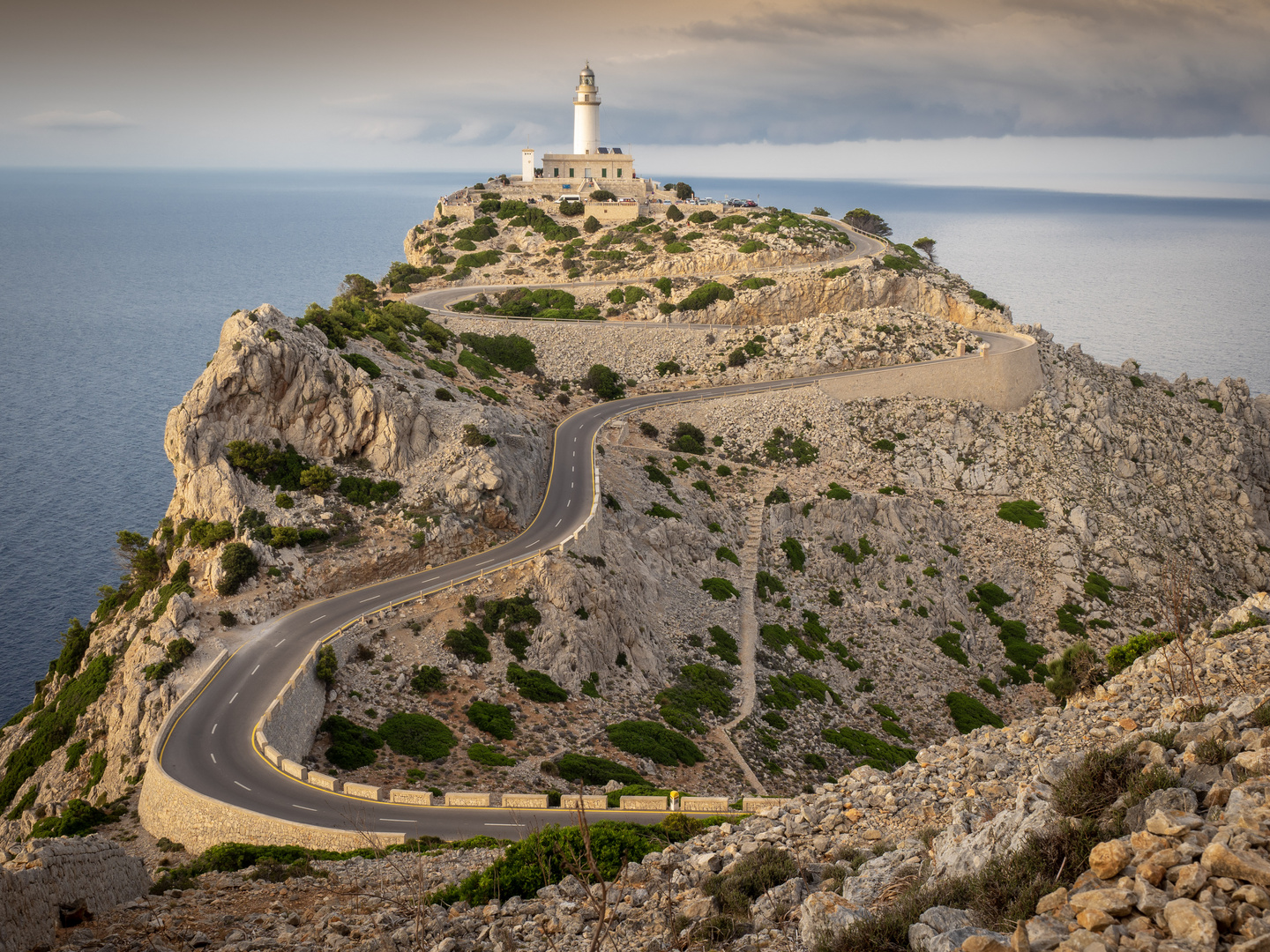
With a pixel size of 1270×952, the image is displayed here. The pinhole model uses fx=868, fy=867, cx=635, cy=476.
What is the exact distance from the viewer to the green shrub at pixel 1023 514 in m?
67.4

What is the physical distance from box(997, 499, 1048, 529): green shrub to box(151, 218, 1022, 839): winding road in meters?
34.0

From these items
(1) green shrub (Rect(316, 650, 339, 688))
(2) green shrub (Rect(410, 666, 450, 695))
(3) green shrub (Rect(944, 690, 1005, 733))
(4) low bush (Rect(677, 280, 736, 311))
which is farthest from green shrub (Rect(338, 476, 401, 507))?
(4) low bush (Rect(677, 280, 736, 311))

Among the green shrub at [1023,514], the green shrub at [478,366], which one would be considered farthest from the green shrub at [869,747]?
the green shrub at [478,366]

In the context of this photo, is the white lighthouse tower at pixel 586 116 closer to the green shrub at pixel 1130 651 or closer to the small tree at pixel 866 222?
the small tree at pixel 866 222

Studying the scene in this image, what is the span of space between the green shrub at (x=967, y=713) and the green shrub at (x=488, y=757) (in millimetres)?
27940

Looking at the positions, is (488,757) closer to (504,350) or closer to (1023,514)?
(1023,514)

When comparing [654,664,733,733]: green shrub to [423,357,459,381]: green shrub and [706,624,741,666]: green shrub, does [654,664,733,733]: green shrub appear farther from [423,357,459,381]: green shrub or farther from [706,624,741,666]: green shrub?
[423,357,459,381]: green shrub

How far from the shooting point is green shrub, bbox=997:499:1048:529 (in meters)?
67.4

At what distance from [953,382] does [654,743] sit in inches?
2045

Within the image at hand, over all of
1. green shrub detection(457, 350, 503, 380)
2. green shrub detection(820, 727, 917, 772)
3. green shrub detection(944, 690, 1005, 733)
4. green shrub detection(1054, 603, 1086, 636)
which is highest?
green shrub detection(457, 350, 503, 380)

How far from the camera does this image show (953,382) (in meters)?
76.9

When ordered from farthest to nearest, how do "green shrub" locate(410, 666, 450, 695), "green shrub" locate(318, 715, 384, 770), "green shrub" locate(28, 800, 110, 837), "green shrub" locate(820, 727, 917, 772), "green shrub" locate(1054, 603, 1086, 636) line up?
"green shrub" locate(1054, 603, 1086, 636)
"green shrub" locate(820, 727, 917, 772)
"green shrub" locate(410, 666, 450, 695)
"green shrub" locate(318, 715, 384, 770)
"green shrub" locate(28, 800, 110, 837)

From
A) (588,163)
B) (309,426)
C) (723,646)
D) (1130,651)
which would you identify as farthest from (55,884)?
(588,163)

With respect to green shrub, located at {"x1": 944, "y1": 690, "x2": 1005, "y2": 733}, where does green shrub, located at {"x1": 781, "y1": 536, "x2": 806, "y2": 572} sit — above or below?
above
